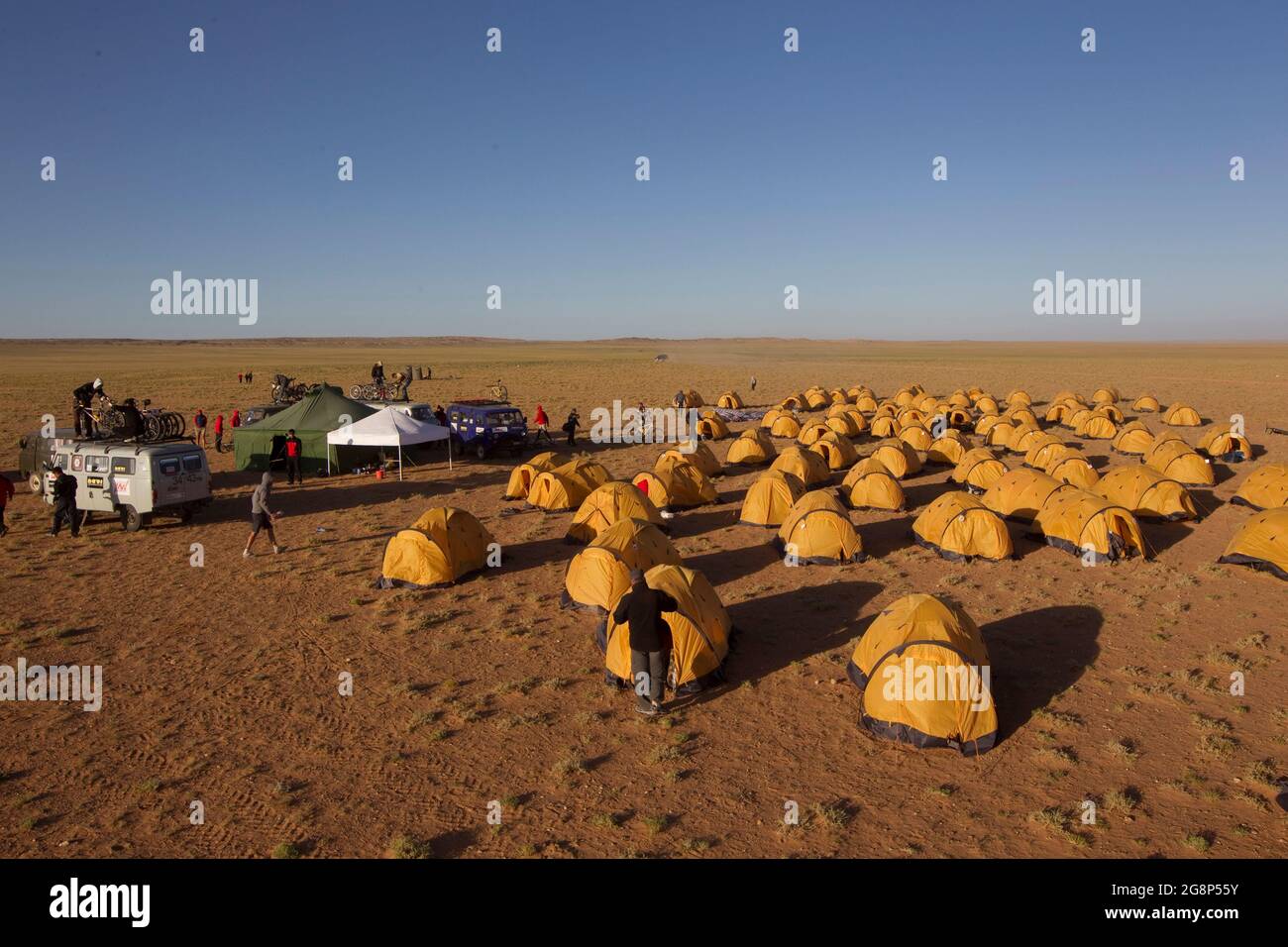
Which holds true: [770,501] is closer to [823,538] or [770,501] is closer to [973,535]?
[823,538]

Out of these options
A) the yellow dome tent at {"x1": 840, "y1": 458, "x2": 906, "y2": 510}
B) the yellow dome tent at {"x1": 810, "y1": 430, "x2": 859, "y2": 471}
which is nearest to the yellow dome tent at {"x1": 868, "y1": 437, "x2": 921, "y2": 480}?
the yellow dome tent at {"x1": 810, "y1": 430, "x2": 859, "y2": 471}

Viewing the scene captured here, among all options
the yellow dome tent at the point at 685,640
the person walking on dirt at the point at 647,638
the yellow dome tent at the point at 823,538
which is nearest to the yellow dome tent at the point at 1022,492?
the yellow dome tent at the point at 823,538

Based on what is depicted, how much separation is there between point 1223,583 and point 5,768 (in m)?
19.7

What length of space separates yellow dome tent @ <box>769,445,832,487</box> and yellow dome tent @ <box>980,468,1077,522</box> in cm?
509

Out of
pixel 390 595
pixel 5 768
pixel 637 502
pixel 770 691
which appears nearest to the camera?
pixel 5 768

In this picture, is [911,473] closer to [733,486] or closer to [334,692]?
[733,486]

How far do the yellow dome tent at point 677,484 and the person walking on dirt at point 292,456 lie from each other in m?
11.1

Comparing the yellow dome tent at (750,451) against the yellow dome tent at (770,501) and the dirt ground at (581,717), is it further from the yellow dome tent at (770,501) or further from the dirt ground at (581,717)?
the dirt ground at (581,717)

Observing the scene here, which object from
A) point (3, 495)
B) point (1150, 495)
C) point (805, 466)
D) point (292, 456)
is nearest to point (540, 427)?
point (292, 456)

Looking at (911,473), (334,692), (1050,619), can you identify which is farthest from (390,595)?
(911,473)

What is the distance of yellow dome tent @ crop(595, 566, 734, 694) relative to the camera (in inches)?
401

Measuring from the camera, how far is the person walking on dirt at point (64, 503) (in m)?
17.3

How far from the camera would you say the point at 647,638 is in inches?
371

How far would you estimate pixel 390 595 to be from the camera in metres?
14.1
